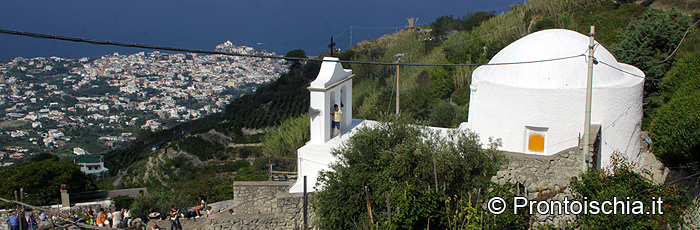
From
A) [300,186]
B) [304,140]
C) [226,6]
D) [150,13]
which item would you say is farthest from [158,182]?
[226,6]

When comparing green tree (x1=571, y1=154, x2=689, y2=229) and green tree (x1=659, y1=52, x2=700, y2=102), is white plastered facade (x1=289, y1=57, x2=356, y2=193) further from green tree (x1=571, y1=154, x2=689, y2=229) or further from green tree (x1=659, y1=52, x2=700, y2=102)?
green tree (x1=659, y1=52, x2=700, y2=102)

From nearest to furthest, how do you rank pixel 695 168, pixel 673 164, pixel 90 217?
pixel 695 168 → pixel 673 164 → pixel 90 217

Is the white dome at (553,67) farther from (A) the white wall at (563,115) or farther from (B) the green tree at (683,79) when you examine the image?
(B) the green tree at (683,79)

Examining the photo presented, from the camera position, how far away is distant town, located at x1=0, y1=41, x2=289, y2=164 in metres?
63.4

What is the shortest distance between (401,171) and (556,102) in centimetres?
448

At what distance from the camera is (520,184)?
28.4ft

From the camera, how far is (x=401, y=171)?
903 cm

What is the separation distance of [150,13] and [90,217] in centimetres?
14818

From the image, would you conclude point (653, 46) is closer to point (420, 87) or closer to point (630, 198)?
point (420, 87)

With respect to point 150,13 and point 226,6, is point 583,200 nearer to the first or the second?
point 150,13

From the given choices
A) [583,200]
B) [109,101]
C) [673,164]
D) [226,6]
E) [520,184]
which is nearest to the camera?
[583,200]

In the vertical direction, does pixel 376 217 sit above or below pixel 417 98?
below

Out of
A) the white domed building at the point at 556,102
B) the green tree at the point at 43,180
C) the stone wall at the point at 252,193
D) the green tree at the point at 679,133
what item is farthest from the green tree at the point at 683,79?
the green tree at the point at 43,180

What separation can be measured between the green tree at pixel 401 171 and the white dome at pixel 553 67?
9.07ft
